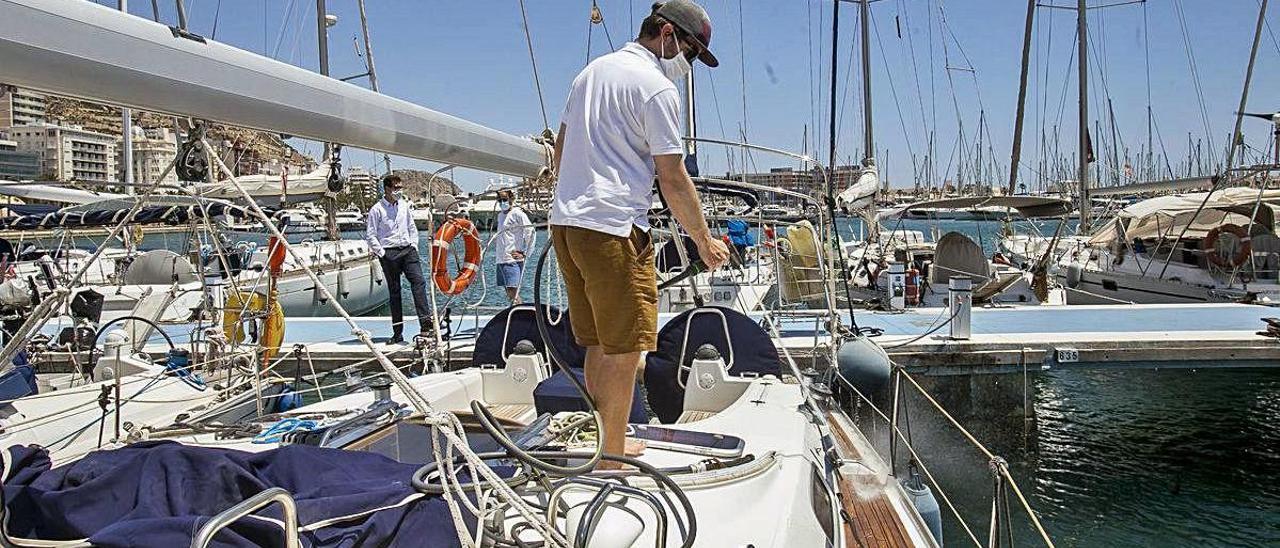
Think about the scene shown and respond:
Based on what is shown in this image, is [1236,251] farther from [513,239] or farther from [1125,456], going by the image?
[513,239]

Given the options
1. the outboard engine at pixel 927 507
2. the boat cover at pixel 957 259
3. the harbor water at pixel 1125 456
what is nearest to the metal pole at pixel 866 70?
the boat cover at pixel 957 259

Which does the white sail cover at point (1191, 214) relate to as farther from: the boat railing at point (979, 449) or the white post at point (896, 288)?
the boat railing at point (979, 449)

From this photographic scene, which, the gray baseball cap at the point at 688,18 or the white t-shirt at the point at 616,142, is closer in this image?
the white t-shirt at the point at 616,142

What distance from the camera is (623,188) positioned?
254 cm

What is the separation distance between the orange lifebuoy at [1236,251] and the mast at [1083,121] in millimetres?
5047

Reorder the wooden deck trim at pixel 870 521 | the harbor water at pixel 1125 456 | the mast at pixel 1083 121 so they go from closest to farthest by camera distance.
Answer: the wooden deck trim at pixel 870 521 < the harbor water at pixel 1125 456 < the mast at pixel 1083 121

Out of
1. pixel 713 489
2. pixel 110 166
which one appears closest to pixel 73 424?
pixel 713 489

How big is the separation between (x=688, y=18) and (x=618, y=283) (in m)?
0.85

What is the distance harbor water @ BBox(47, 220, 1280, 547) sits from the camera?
6.48 m

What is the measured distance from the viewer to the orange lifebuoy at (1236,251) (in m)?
12.1

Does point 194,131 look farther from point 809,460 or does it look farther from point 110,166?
point 110,166

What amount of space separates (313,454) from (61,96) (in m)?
0.97

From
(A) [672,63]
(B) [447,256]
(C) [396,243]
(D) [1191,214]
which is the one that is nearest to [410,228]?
(C) [396,243]

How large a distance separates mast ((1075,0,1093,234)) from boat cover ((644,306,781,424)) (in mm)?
16191
